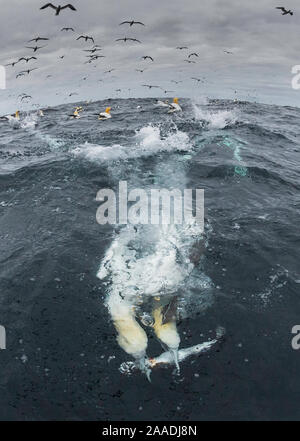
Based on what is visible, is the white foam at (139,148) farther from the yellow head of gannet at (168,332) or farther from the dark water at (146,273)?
the yellow head of gannet at (168,332)

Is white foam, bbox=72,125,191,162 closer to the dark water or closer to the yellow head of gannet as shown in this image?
the dark water

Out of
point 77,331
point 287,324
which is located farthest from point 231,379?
point 77,331

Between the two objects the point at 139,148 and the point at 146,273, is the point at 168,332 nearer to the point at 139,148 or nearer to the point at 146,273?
the point at 146,273

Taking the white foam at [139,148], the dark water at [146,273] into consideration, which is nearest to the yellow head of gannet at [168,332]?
the dark water at [146,273]

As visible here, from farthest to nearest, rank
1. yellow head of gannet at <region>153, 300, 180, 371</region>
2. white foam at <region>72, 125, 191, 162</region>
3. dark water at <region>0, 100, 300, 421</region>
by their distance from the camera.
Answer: white foam at <region>72, 125, 191, 162</region>
yellow head of gannet at <region>153, 300, 180, 371</region>
dark water at <region>0, 100, 300, 421</region>

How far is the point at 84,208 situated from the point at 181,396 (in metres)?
12.7

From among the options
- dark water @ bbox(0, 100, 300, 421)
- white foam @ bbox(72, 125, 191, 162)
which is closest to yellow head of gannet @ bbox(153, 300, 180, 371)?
dark water @ bbox(0, 100, 300, 421)

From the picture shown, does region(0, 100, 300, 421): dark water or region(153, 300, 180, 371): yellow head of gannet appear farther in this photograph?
region(153, 300, 180, 371): yellow head of gannet

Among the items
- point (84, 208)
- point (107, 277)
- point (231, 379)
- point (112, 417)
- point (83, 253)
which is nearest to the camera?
point (112, 417)

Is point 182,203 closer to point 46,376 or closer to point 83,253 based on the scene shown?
point 83,253

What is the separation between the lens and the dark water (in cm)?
931

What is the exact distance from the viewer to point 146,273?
549 inches

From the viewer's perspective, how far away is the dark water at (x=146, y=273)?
9.31 metres

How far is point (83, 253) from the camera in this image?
1527 cm
